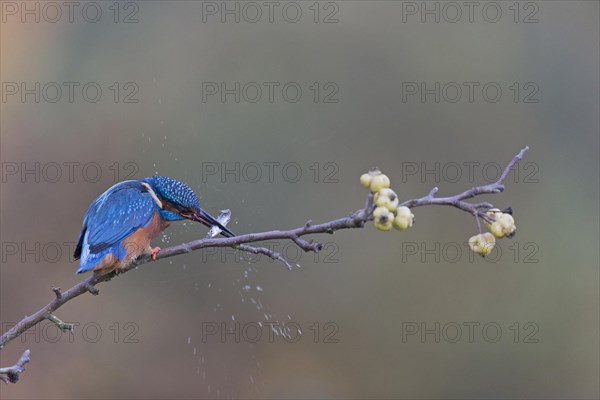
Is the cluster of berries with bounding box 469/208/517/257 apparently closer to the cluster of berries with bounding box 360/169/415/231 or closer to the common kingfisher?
the cluster of berries with bounding box 360/169/415/231

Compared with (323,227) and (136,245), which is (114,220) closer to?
(136,245)

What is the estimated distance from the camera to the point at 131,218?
6.64 ft

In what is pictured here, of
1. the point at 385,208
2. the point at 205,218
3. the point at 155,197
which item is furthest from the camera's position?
the point at 155,197

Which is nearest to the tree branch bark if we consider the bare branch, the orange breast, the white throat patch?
the bare branch

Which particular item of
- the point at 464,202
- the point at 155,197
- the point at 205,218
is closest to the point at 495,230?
the point at 464,202

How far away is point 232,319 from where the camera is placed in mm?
3873

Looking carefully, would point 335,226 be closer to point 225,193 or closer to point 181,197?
point 181,197

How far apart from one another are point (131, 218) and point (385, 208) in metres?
0.97

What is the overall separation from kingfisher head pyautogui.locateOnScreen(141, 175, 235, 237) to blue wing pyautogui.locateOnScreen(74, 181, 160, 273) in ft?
0.07

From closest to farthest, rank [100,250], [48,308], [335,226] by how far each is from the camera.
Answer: [335,226] < [48,308] < [100,250]

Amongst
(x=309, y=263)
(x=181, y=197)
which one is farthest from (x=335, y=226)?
(x=309, y=263)

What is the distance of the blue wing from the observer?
76.6 inches

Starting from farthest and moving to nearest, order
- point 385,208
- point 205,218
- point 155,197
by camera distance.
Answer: point 155,197 → point 205,218 → point 385,208

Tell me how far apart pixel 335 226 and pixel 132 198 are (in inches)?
37.3
